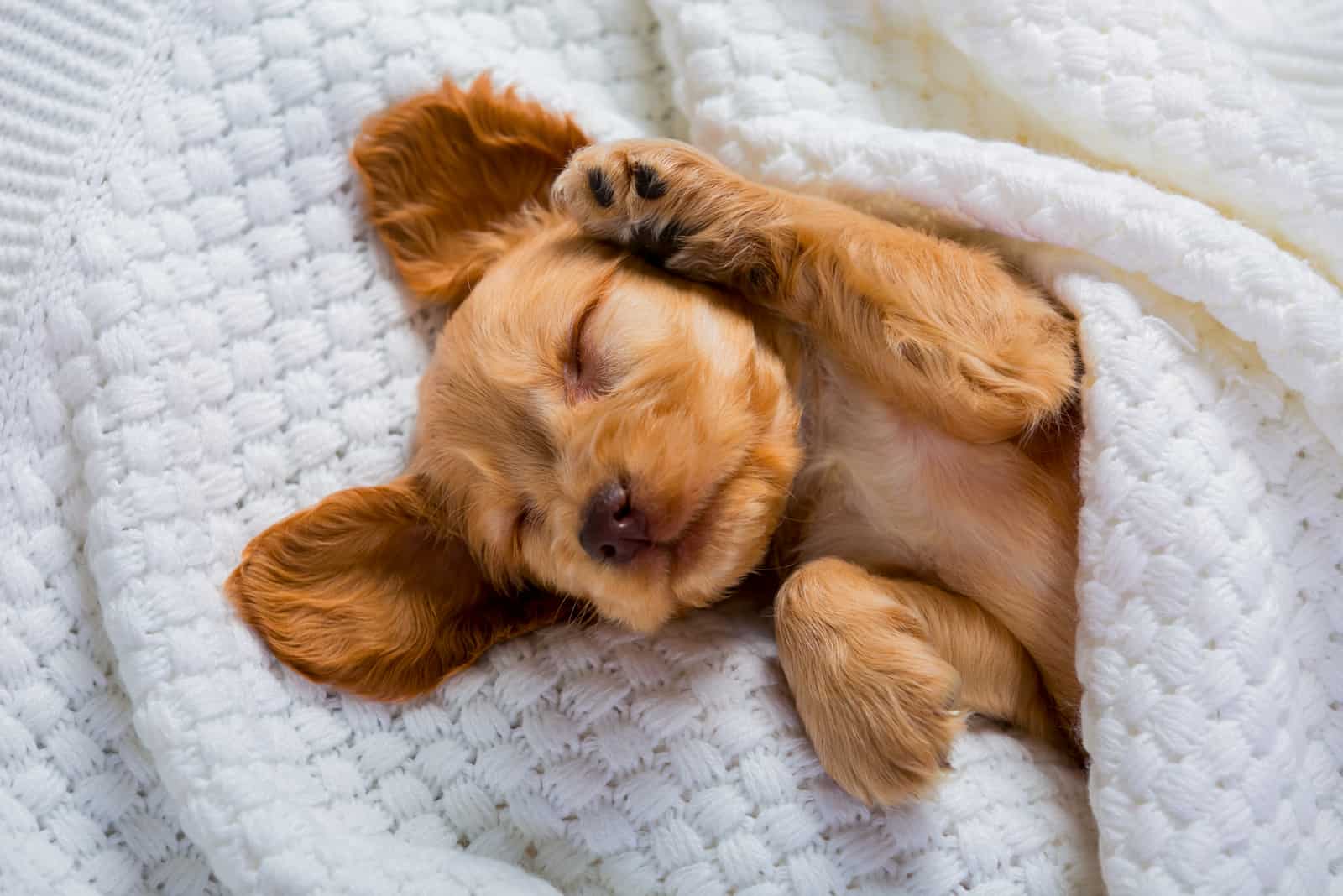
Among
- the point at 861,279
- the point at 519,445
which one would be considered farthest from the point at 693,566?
the point at 861,279

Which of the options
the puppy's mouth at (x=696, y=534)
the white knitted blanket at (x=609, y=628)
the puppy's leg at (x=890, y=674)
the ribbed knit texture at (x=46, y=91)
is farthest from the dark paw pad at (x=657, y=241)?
the ribbed knit texture at (x=46, y=91)

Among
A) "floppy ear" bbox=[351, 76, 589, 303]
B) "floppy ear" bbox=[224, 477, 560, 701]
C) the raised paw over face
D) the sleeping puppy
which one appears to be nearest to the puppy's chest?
the sleeping puppy

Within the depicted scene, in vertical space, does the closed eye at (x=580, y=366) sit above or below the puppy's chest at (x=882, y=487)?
above

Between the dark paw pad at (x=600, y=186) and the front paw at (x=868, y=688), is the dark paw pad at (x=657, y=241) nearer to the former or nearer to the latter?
the dark paw pad at (x=600, y=186)

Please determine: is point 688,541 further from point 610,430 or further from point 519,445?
point 519,445

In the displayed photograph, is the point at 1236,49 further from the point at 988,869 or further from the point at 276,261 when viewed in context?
the point at 276,261

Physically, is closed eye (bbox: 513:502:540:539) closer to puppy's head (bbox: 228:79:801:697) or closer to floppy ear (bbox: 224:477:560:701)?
puppy's head (bbox: 228:79:801:697)

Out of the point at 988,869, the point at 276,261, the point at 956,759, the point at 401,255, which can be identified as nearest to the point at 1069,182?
the point at 956,759
